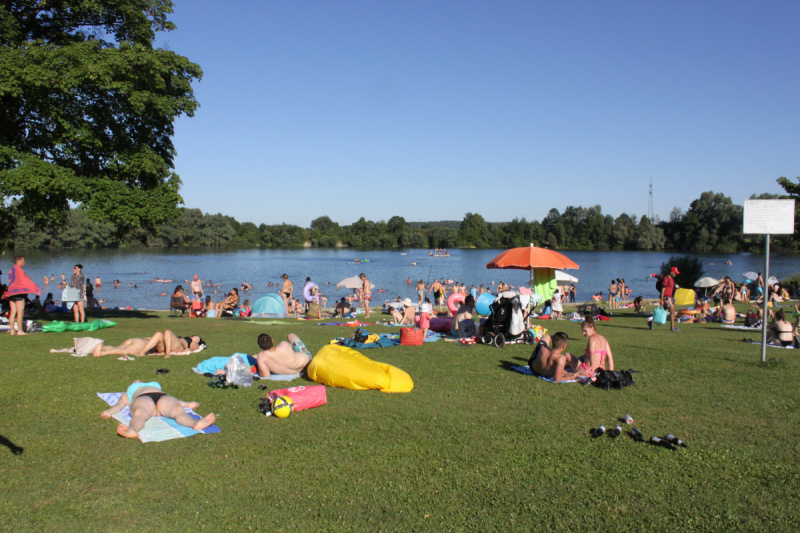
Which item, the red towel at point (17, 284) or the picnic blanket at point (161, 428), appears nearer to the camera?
the picnic blanket at point (161, 428)

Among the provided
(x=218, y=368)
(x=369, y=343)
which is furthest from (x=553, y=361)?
(x=218, y=368)

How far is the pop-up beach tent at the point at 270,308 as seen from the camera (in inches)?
736

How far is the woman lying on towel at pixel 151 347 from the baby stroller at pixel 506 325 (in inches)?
232

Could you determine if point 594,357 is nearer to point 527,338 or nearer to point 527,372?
point 527,372

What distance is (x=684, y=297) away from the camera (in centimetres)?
2188

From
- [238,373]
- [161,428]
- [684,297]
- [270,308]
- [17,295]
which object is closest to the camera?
[161,428]

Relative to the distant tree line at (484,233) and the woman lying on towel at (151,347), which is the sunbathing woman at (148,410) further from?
the distant tree line at (484,233)

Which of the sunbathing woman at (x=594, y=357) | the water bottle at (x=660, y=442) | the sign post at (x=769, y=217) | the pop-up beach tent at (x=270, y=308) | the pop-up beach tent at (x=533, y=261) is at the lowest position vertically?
the pop-up beach tent at (x=270, y=308)

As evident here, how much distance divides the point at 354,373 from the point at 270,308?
12.4m

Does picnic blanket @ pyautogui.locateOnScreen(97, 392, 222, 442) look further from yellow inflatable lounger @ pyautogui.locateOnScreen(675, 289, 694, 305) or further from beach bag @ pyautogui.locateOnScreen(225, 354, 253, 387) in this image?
yellow inflatable lounger @ pyautogui.locateOnScreen(675, 289, 694, 305)

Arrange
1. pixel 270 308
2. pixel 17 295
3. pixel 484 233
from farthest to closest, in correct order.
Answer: pixel 484 233, pixel 270 308, pixel 17 295

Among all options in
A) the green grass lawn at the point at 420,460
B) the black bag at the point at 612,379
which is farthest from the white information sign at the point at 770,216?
the black bag at the point at 612,379

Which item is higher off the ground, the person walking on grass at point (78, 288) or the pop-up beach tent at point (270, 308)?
the person walking on grass at point (78, 288)

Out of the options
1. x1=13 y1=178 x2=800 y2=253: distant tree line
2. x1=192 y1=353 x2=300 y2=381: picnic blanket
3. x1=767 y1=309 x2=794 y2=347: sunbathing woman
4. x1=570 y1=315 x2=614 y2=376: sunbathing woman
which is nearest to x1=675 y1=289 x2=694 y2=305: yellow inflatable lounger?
x1=767 y1=309 x2=794 y2=347: sunbathing woman
